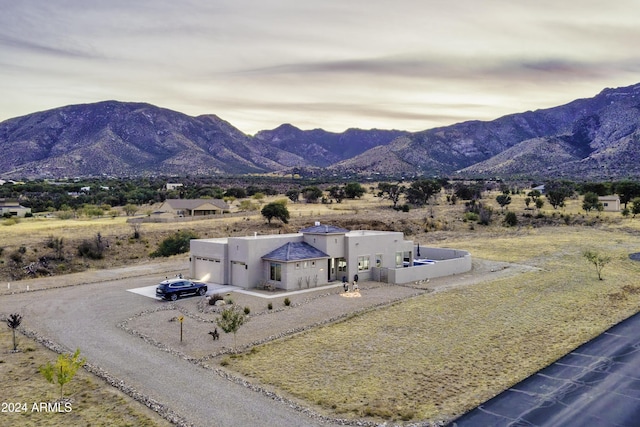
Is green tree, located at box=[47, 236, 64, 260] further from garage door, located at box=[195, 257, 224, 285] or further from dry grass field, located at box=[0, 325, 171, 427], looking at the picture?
dry grass field, located at box=[0, 325, 171, 427]

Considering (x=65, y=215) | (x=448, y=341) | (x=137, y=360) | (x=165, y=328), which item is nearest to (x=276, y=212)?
(x=65, y=215)

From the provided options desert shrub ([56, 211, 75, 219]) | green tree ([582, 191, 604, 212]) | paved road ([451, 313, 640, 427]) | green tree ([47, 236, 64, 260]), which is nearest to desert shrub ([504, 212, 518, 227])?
green tree ([582, 191, 604, 212])

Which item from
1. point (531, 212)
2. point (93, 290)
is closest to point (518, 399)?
point (93, 290)

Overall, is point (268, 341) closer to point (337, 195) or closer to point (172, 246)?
point (172, 246)

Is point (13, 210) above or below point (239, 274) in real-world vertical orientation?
above

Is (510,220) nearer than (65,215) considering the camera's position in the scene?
Yes

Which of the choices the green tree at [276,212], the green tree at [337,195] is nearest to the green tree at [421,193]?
the green tree at [337,195]

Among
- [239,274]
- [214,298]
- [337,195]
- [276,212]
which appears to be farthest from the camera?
[337,195]
